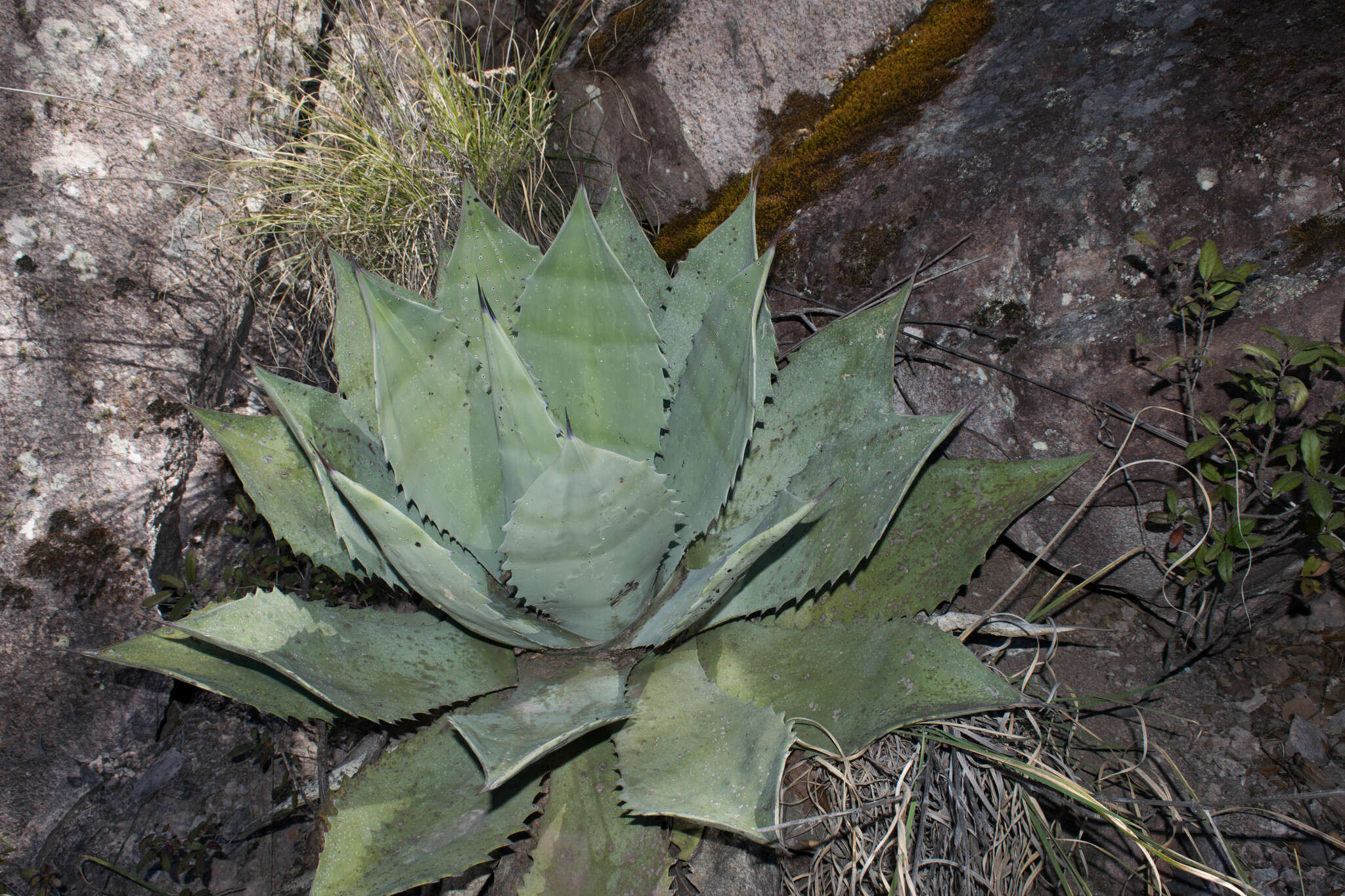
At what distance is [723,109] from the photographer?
2.16 m

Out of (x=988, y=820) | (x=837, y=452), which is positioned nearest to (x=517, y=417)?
(x=837, y=452)

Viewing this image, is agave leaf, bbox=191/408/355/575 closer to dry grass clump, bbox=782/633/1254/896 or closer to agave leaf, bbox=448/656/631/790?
agave leaf, bbox=448/656/631/790

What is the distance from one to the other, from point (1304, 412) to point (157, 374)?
8.29 ft

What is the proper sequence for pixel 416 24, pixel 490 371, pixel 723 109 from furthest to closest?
1. pixel 416 24
2. pixel 723 109
3. pixel 490 371

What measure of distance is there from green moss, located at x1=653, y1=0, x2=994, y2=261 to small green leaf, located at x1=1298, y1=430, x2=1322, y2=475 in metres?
1.14

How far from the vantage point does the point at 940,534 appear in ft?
4.38

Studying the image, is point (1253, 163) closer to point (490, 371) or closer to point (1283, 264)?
point (1283, 264)

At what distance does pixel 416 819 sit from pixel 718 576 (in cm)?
66

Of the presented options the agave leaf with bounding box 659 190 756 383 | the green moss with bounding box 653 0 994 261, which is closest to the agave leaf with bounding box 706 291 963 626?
the agave leaf with bounding box 659 190 756 383

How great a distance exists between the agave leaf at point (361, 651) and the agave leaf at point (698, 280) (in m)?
0.68

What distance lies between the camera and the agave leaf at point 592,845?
1.21 meters

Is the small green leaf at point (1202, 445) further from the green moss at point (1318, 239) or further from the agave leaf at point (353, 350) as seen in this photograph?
the agave leaf at point (353, 350)

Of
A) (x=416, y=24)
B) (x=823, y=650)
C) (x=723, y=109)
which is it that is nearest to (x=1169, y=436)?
(x=823, y=650)

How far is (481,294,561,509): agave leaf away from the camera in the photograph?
117 cm
